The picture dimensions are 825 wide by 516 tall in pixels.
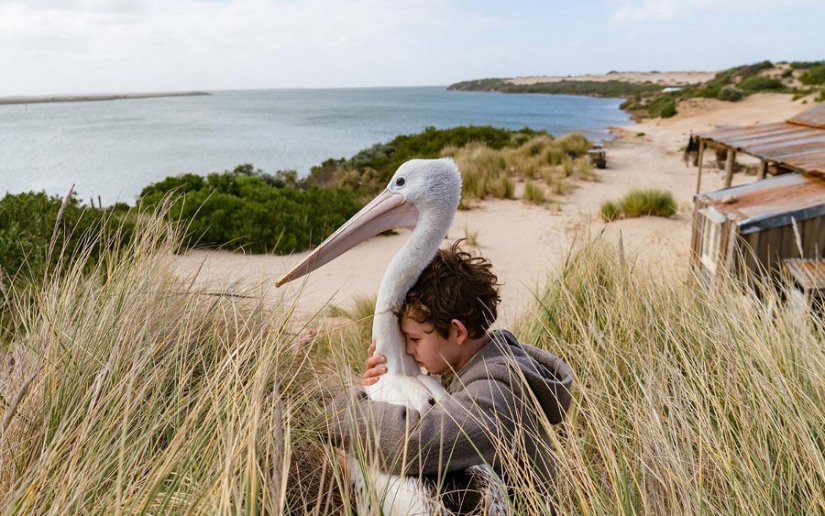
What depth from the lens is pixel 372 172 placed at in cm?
1733

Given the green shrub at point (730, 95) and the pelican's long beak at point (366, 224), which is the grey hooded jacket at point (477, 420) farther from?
the green shrub at point (730, 95)

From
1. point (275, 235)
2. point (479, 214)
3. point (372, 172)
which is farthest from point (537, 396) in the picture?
point (372, 172)

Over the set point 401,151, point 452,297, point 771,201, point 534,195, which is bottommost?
point 534,195

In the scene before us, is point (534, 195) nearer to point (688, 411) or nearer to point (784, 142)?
point (784, 142)

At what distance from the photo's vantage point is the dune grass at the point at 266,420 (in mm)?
1494

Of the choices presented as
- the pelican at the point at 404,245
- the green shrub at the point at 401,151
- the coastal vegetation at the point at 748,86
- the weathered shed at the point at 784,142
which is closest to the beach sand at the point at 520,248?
the pelican at the point at 404,245

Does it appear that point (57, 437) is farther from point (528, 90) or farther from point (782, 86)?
point (528, 90)

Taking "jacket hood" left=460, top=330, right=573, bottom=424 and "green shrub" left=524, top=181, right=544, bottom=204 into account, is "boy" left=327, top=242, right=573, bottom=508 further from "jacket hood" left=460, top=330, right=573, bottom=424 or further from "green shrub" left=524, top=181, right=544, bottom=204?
"green shrub" left=524, top=181, right=544, bottom=204

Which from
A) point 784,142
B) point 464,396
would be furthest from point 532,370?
point 784,142

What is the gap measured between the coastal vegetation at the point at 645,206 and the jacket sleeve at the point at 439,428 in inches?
372

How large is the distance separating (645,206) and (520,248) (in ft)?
9.80

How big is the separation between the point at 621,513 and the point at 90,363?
176 centimetres

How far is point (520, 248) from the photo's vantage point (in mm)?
9266

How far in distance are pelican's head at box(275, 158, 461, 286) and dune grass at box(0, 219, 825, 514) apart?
0.34m
